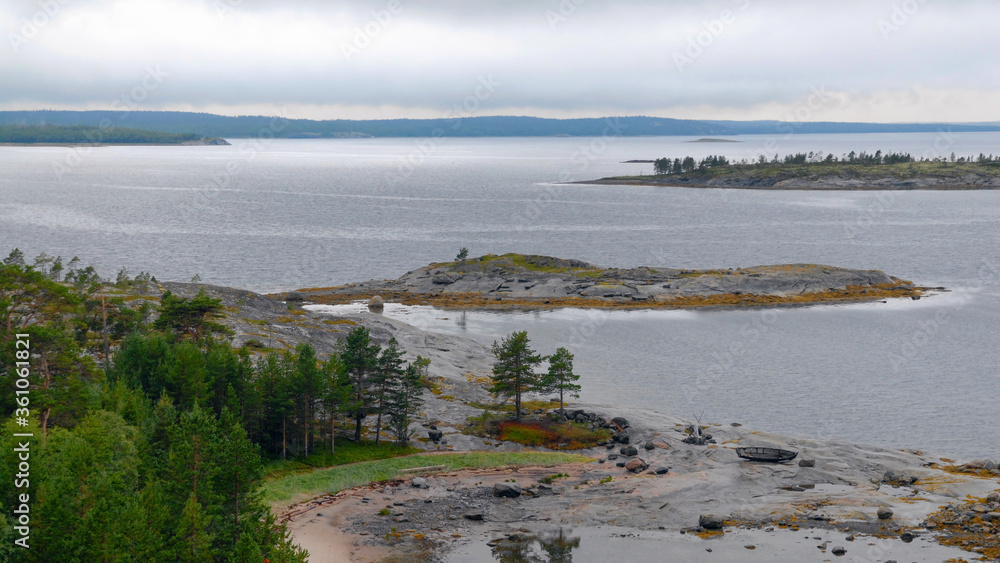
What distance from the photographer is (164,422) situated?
47.7 meters

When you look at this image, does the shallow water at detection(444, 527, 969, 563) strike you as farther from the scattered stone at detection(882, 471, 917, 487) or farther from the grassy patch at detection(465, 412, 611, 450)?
the grassy patch at detection(465, 412, 611, 450)

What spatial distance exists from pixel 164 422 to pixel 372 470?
57.8 ft

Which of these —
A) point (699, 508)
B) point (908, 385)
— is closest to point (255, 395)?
point (699, 508)

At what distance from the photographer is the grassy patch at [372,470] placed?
54.6m

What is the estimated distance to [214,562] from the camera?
36.3 meters

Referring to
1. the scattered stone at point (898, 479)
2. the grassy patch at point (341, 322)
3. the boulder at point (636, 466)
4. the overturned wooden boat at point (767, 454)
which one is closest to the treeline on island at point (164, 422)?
the boulder at point (636, 466)

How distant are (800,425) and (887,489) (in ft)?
53.0

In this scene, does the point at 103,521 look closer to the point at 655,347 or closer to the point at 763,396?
the point at 763,396

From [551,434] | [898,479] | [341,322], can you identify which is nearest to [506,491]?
[551,434]

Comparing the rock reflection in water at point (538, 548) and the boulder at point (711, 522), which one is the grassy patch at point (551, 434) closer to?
the boulder at point (711, 522)

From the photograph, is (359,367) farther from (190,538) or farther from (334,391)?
(190,538)

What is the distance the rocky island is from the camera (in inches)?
5064

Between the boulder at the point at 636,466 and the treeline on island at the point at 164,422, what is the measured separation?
11.2 metres

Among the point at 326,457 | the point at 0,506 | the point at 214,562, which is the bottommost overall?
the point at 326,457
